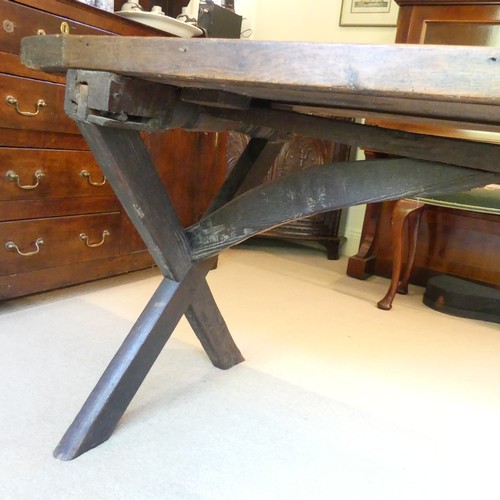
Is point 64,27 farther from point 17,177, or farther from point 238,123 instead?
point 238,123

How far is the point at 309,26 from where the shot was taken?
266 centimetres

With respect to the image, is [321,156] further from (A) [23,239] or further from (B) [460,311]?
(A) [23,239]

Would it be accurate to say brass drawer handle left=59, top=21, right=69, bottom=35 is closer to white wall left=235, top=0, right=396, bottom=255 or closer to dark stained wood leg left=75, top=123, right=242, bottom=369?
dark stained wood leg left=75, top=123, right=242, bottom=369

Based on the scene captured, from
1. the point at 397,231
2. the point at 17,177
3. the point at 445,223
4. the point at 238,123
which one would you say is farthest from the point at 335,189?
the point at 445,223

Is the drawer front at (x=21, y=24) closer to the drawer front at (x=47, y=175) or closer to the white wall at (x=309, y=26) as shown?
the drawer front at (x=47, y=175)

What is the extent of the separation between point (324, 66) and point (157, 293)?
0.62 m

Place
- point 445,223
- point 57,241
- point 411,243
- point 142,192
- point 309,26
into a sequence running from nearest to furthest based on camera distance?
point 142,192 → point 57,241 → point 411,243 → point 445,223 → point 309,26

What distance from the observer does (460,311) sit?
1.93m

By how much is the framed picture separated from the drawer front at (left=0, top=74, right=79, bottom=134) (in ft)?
5.58

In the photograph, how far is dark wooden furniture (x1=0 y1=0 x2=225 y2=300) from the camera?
1.35m

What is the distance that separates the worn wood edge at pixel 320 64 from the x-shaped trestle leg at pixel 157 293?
0.56 ft

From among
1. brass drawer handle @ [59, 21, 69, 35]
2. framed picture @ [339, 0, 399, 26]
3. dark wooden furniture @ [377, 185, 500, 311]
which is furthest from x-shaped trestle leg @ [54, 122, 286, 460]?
framed picture @ [339, 0, 399, 26]

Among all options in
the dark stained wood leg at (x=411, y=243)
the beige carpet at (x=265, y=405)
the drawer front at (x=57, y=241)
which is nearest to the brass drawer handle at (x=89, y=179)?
the drawer front at (x=57, y=241)

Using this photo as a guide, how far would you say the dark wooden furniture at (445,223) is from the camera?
1949mm
